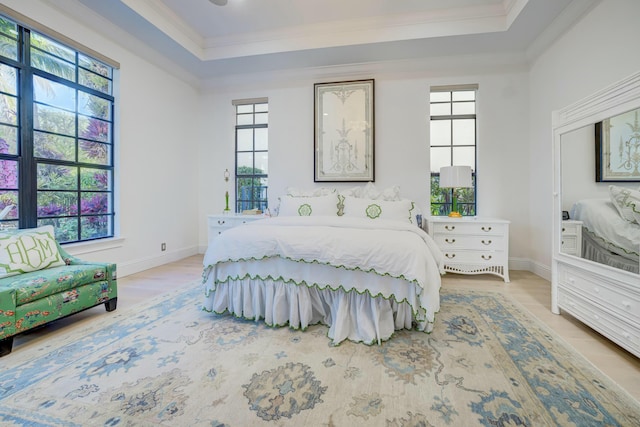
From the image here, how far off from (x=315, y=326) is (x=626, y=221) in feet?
6.89

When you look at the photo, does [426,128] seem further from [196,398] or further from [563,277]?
[196,398]

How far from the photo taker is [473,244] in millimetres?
3438

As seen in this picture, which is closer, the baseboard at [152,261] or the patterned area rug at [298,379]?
the patterned area rug at [298,379]

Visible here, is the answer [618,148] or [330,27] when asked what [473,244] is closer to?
[618,148]

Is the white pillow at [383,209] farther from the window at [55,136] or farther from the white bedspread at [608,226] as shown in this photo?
the window at [55,136]

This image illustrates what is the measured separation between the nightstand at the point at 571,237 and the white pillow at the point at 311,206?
86.8 inches

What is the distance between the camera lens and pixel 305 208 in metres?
3.57

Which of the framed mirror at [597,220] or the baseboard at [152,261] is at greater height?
the framed mirror at [597,220]

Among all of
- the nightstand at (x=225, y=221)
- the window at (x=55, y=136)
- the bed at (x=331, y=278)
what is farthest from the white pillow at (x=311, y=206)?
the window at (x=55, y=136)

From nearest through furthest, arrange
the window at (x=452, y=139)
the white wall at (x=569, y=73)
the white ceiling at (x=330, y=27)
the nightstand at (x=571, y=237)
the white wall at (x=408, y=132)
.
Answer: the nightstand at (x=571, y=237)
the white wall at (x=569, y=73)
the white ceiling at (x=330, y=27)
the white wall at (x=408, y=132)
the window at (x=452, y=139)

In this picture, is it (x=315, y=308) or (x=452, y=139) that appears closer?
(x=315, y=308)

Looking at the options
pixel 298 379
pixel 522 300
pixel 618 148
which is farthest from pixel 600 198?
pixel 298 379

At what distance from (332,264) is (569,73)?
3.32 metres

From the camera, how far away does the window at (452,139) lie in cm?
409
